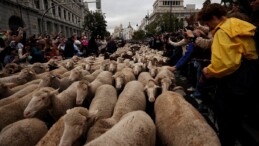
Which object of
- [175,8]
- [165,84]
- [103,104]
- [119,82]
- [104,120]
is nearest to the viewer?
[104,120]

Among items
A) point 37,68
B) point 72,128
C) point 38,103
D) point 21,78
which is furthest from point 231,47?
point 37,68

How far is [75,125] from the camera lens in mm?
2910

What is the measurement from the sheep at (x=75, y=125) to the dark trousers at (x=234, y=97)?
1634 mm

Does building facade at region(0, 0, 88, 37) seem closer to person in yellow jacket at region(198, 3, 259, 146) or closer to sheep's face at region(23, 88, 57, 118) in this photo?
sheep's face at region(23, 88, 57, 118)

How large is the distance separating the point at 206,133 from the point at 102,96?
2.20 m

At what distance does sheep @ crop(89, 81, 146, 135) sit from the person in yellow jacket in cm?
136

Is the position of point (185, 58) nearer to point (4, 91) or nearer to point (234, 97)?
point (234, 97)

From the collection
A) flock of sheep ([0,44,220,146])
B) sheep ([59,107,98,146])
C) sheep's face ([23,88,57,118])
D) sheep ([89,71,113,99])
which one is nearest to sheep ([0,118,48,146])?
flock of sheep ([0,44,220,146])

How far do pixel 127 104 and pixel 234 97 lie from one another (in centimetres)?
171

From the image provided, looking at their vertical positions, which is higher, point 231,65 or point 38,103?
point 231,65

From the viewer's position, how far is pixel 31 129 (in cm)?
333

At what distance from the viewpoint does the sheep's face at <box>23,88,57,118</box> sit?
12.2 ft

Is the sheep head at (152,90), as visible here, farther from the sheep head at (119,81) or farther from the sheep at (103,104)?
the sheep head at (119,81)

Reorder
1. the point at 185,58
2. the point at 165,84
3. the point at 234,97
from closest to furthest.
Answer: the point at 234,97, the point at 165,84, the point at 185,58
